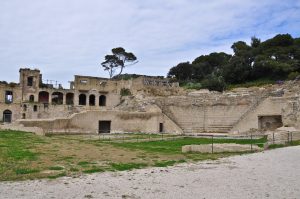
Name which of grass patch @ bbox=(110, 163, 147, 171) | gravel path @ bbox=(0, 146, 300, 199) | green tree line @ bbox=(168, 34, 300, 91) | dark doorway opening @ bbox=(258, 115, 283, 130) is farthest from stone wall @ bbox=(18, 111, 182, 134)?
gravel path @ bbox=(0, 146, 300, 199)

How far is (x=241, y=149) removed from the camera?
61.8 ft

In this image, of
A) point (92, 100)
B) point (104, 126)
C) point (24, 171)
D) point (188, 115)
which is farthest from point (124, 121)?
point (24, 171)

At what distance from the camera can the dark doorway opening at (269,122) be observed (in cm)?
3644

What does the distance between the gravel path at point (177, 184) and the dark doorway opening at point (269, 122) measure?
24179 millimetres

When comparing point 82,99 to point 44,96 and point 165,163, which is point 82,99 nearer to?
point 44,96

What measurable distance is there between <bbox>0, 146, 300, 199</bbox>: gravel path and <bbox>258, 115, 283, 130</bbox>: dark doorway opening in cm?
2418

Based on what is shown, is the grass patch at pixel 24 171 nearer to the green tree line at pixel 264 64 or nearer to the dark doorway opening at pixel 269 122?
the dark doorway opening at pixel 269 122

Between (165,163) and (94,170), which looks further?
(165,163)

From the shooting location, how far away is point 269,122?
36938mm

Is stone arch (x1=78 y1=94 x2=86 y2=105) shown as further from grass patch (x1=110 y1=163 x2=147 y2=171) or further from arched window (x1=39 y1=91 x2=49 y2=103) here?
grass patch (x1=110 y1=163 x2=147 y2=171)


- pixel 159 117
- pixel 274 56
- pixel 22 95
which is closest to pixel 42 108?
pixel 22 95

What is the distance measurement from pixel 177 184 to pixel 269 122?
29534 mm

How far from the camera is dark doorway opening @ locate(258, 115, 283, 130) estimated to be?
36438 millimetres

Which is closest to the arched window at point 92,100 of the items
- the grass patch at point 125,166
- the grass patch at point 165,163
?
the grass patch at point 165,163
